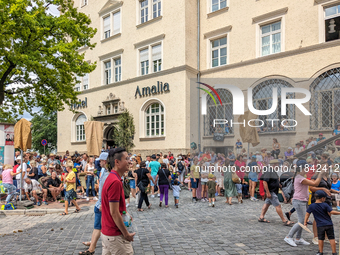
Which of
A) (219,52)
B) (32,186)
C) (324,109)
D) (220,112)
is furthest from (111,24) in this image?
(324,109)

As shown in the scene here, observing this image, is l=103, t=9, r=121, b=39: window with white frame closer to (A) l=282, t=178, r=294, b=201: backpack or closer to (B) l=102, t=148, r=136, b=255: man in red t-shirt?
(A) l=282, t=178, r=294, b=201: backpack

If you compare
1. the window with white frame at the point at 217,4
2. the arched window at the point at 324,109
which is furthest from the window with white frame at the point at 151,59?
the arched window at the point at 324,109

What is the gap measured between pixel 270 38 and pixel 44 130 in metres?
40.3

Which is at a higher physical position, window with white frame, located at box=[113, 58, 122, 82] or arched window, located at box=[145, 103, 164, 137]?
window with white frame, located at box=[113, 58, 122, 82]

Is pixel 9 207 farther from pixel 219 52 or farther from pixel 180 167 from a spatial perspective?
pixel 219 52

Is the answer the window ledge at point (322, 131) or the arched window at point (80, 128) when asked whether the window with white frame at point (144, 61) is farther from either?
the window ledge at point (322, 131)

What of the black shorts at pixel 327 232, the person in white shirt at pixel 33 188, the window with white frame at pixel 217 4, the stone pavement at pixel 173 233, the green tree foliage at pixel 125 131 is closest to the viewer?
the black shorts at pixel 327 232

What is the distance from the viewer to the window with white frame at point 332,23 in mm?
14766

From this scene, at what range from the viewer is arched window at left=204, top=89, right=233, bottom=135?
5914 millimetres

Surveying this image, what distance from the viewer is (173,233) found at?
6.61m

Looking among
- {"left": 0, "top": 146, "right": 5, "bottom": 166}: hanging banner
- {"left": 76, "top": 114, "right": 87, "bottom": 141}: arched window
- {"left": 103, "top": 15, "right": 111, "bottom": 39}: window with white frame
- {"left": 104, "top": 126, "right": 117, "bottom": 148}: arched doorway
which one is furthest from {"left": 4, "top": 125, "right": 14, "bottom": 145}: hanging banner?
{"left": 103, "top": 15, "right": 111, "bottom": 39}: window with white frame

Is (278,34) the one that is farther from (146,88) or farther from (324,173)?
(324,173)

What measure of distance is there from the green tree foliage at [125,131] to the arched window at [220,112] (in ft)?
50.3

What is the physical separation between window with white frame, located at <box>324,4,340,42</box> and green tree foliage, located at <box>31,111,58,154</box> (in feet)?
137
